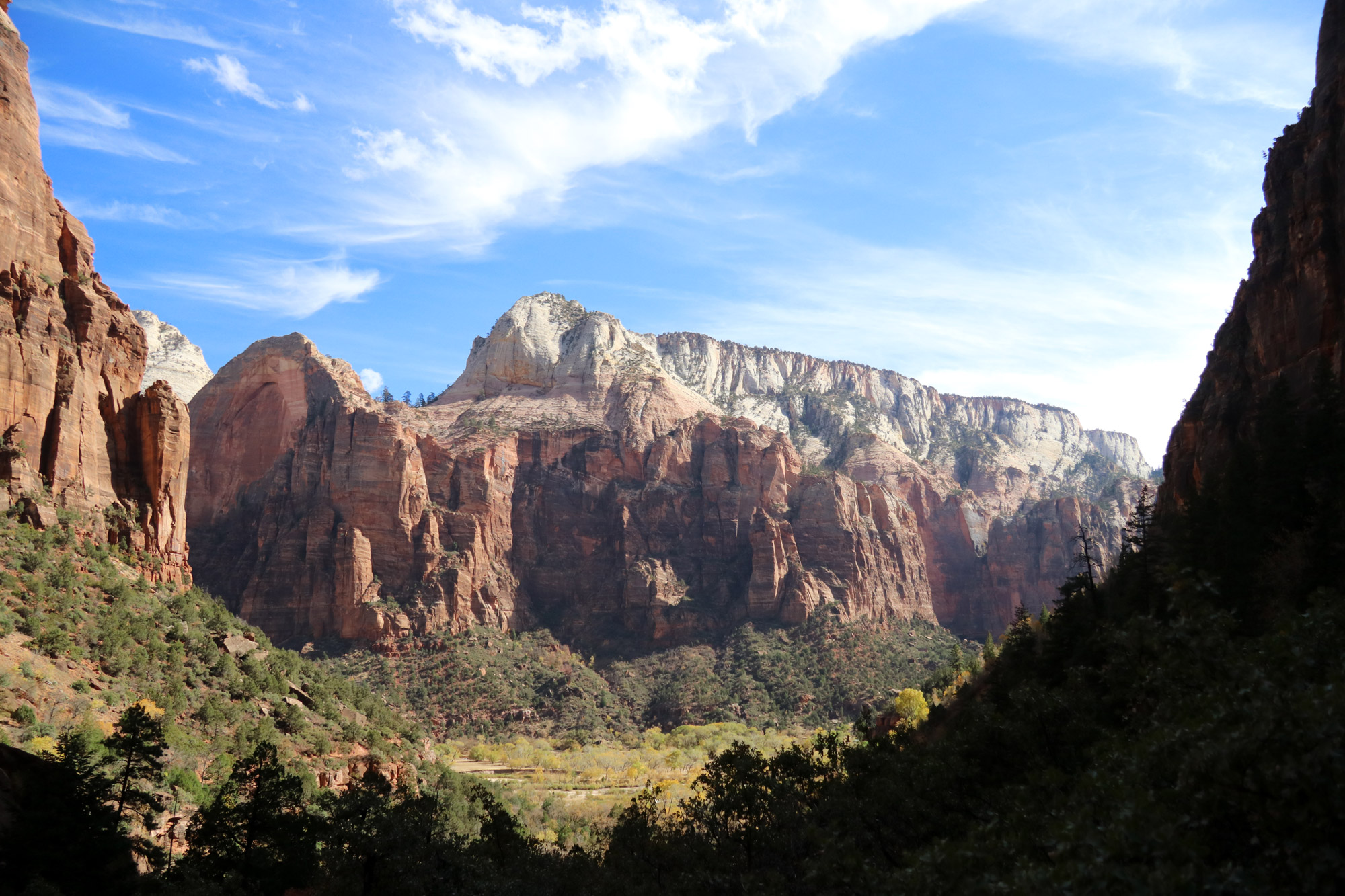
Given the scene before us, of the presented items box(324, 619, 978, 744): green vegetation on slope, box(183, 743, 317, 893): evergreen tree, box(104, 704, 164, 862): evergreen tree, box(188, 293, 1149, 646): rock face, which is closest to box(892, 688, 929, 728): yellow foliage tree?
box(324, 619, 978, 744): green vegetation on slope

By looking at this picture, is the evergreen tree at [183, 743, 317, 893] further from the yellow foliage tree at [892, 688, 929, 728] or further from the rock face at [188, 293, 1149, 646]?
the rock face at [188, 293, 1149, 646]

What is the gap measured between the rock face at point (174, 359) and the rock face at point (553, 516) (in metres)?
40.5

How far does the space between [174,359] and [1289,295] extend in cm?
18956

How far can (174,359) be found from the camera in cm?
18175

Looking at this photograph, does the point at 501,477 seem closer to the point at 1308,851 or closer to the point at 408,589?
the point at 408,589

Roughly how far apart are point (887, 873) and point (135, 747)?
2353cm

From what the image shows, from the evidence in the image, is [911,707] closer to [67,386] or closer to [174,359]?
[67,386]

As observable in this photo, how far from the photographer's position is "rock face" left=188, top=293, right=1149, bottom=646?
126 metres

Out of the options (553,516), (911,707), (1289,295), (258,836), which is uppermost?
(1289,295)

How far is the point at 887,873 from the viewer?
874 inches

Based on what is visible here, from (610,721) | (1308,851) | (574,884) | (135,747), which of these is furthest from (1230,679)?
(610,721)

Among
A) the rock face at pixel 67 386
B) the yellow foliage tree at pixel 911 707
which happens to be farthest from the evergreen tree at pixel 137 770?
the yellow foliage tree at pixel 911 707

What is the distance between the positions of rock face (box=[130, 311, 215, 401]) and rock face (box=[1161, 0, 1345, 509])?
169 metres

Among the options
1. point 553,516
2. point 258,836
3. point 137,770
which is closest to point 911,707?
point 258,836
